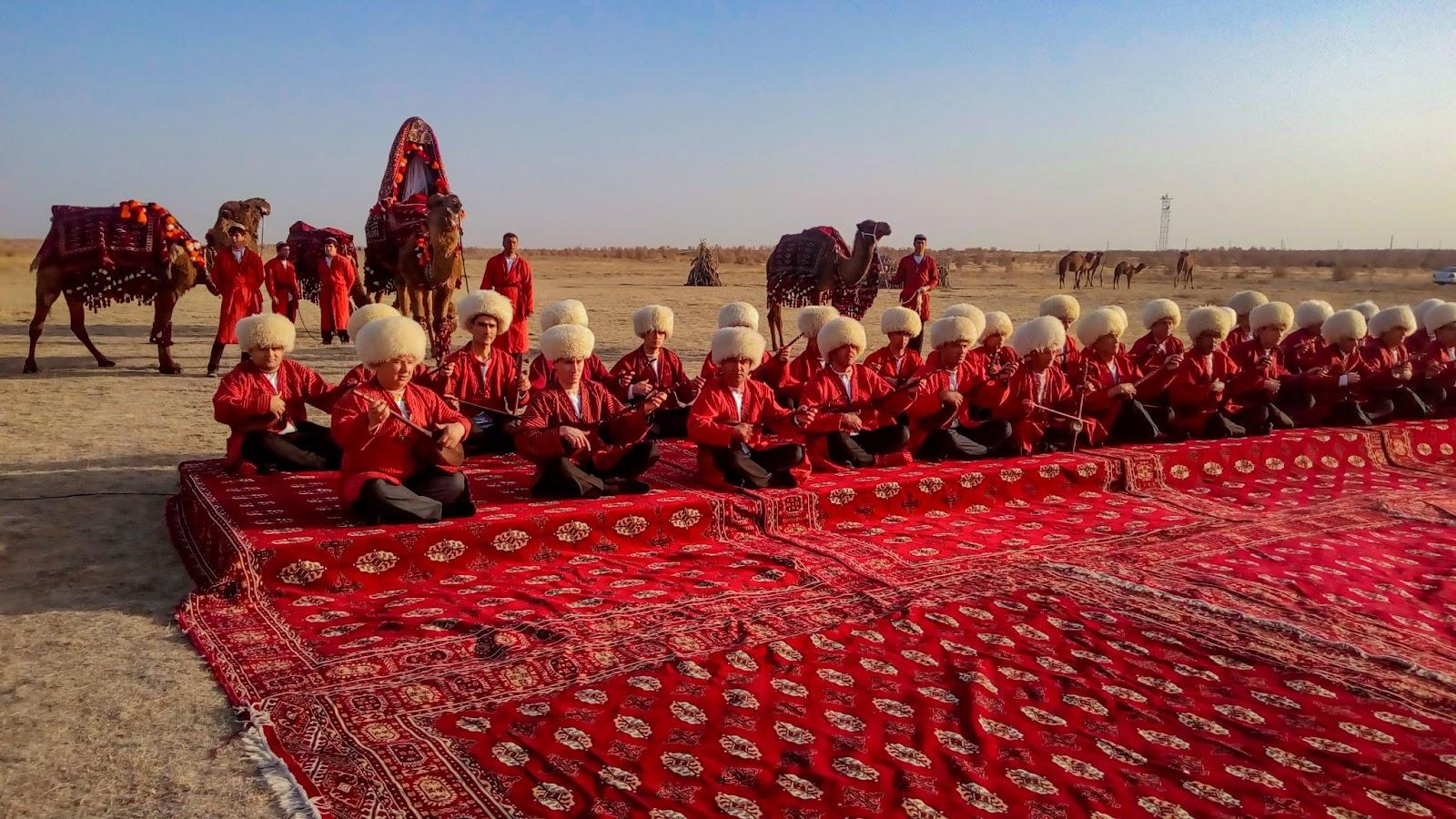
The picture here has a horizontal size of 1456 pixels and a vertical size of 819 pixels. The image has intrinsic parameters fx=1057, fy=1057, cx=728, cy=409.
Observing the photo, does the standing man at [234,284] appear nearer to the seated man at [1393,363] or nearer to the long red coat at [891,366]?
the long red coat at [891,366]

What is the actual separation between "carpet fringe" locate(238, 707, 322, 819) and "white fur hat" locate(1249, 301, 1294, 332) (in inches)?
319

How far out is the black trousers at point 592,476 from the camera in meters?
5.71

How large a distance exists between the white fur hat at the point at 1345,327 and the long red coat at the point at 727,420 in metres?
5.36

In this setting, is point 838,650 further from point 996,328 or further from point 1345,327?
point 1345,327

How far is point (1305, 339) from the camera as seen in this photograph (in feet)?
31.8

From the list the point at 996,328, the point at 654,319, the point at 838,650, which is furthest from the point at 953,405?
the point at 838,650

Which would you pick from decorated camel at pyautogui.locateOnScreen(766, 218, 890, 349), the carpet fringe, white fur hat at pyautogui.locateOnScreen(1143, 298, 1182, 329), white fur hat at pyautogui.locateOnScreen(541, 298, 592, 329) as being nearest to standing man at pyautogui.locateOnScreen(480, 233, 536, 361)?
white fur hat at pyautogui.locateOnScreen(541, 298, 592, 329)

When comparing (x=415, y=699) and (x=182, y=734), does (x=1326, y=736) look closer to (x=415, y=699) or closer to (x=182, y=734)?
(x=415, y=699)

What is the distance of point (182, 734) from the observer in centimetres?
334

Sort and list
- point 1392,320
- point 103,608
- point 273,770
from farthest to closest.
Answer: point 1392,320, point 103,608, point 273,770

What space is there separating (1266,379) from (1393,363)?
183cm

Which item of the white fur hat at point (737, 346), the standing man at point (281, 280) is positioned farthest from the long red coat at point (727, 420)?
the standing man at point (281, 280)

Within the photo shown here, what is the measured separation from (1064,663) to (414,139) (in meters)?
12.4

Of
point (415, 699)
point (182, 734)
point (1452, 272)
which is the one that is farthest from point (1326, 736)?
point (1452, 272)
